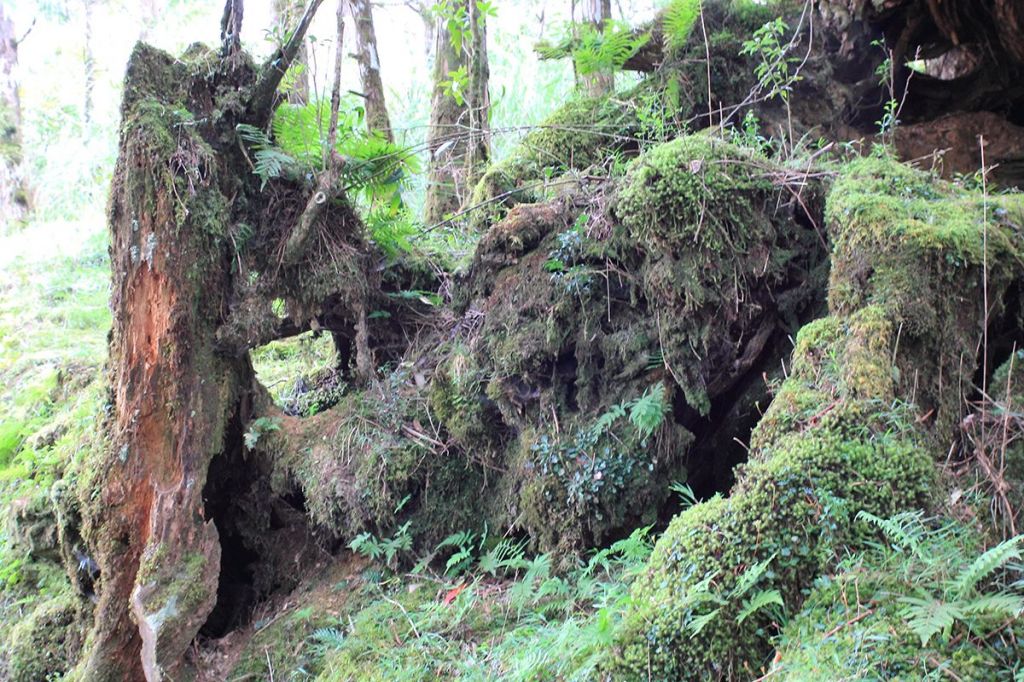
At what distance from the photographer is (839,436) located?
313 cm

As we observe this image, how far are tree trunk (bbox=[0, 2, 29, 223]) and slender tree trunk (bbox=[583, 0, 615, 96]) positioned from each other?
51.2 ft

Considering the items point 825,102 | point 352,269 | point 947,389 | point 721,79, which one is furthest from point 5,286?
point 947,389

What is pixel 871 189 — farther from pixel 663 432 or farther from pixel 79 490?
pixel 79 490

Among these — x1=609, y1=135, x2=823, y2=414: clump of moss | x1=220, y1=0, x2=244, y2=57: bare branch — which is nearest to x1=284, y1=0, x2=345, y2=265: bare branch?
x1=220, y1=0, x2=244, y2=57: bare branch

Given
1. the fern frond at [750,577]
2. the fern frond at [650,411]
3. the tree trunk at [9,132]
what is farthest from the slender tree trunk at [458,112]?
the tree trunk at [9,132]

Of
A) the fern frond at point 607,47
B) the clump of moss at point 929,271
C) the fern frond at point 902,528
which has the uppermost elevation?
the fern frond at point 607,47

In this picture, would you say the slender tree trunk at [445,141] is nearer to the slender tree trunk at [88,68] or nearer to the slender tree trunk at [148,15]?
the slender tree trunk at [88,68]

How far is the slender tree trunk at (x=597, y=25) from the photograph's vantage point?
7.47m

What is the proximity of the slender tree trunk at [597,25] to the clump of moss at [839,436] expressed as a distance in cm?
377

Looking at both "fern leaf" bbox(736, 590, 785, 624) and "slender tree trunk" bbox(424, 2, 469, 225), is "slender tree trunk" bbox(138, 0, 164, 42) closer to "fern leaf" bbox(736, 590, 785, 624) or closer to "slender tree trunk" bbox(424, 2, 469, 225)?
"slender tree trunk" bbox(424, 2, 469, 225)

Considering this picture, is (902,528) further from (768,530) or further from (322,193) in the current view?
(322,193)

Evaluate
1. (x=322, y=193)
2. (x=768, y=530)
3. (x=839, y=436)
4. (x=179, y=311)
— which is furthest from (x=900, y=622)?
(x=179, y=311)

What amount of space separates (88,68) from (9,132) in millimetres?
3522

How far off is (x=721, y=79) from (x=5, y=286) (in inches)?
502
